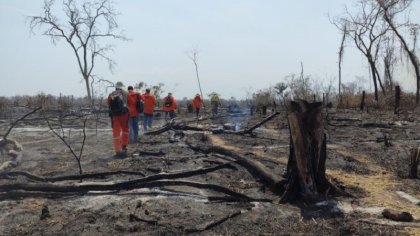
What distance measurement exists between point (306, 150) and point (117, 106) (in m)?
5.85

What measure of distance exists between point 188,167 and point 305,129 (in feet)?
9.95

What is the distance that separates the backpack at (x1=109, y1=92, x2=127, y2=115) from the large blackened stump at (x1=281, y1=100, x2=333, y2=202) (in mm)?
5546

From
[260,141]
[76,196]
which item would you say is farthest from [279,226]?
[260,141]

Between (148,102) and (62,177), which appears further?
(148,102)

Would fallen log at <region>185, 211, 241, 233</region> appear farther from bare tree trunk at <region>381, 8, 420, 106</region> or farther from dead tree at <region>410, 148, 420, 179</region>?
bare tree trunk at <region>381, 8, 420, 106</region>

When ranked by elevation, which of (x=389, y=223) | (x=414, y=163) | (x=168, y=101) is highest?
(x=168, y=101)

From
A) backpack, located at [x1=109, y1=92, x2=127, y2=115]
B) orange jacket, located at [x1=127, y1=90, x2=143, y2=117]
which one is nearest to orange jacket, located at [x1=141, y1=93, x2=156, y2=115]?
orange jacket, located at [x1=127, y1=90, x2=143, y2=117]

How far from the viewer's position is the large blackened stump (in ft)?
19.7

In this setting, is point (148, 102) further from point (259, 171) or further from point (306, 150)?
point (306, 150)

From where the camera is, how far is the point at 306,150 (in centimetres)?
607

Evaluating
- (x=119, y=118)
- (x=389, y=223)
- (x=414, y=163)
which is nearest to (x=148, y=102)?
(x=119, y=118)

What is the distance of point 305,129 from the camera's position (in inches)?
241

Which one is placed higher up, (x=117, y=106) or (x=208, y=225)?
(x=117, y=106)

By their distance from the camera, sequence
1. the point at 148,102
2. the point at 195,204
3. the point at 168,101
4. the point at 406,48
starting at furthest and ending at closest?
the point at 406,48 → the point at 168,101 → the point at 148,102 → the point at 195,204
